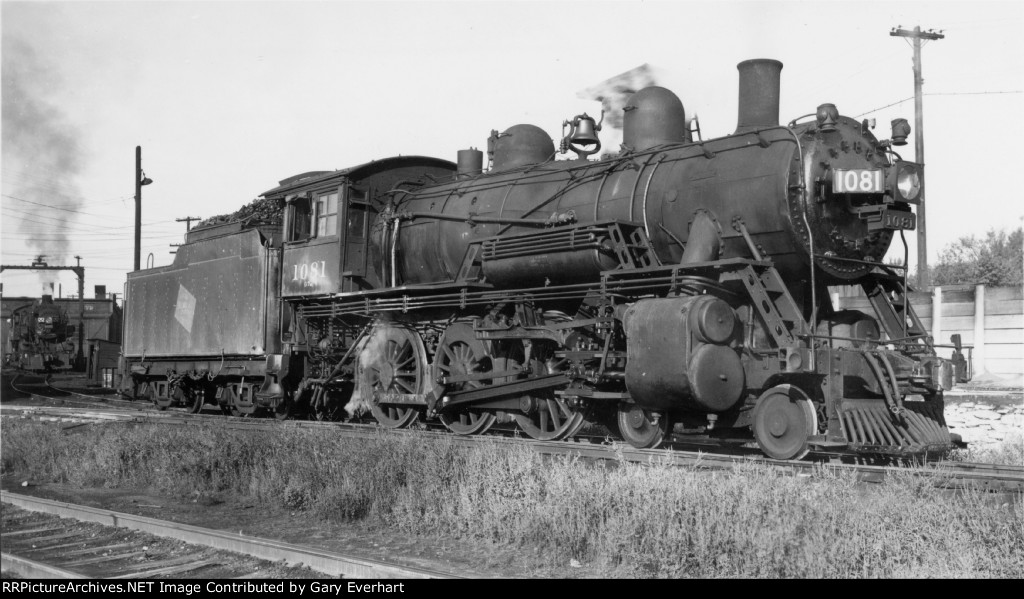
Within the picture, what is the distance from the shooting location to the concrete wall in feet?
45.5

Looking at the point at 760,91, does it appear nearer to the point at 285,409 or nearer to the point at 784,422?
the point at 784,422

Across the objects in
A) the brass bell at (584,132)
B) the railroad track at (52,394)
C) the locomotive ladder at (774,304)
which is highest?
the brass bell at (584,132)

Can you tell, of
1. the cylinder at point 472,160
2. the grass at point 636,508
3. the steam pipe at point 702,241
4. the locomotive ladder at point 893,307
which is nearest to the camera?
the grass at point 636,508

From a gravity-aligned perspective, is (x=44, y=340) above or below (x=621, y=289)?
below

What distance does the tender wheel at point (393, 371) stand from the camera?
11094mm

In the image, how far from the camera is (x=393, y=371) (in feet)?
36.9

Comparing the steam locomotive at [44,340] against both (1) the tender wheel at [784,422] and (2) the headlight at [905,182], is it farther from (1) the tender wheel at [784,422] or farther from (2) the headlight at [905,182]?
(2) the headlight at [905,182]

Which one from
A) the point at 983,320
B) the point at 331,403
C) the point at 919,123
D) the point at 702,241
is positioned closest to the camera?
the point at 702,241

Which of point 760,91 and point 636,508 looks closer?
point 636,508

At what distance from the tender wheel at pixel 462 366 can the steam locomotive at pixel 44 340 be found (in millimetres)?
26126

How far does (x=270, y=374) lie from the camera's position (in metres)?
12.8

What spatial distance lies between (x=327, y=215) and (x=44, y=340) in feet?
79.7

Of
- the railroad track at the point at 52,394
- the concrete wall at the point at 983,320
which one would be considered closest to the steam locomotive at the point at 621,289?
the concrete wall at the point at 983,320

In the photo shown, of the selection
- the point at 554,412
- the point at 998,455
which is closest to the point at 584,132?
the point at 554,412
